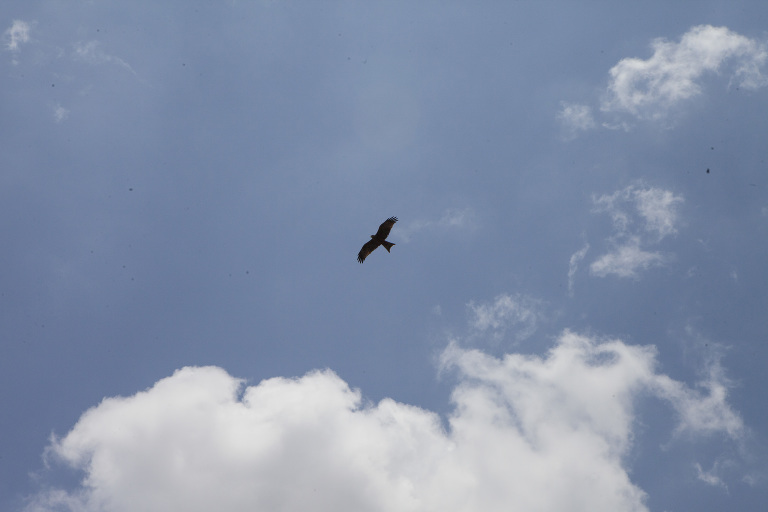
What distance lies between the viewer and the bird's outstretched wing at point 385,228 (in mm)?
54000

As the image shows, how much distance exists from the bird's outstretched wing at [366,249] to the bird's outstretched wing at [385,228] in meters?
0.89

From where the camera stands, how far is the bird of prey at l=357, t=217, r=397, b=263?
178ft

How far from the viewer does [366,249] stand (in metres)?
56.5

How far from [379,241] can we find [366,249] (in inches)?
65.0

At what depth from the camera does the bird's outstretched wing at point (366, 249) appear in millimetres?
55906

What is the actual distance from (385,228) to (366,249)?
3173 millimetres

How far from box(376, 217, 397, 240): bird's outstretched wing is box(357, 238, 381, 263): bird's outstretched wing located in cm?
89

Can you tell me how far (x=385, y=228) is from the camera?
179ft

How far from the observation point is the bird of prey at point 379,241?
54.2m

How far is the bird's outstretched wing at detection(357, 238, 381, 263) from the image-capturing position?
55.9 m

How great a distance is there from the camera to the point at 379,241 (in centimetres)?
5553

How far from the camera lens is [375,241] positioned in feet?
182
